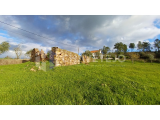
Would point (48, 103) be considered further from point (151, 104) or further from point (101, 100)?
point (151, 104)

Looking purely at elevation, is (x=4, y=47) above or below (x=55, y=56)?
above

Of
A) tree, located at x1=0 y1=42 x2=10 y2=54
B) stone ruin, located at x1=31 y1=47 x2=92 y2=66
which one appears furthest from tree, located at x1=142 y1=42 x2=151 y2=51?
tree, located at x1=0 y1=42 x2=10 y2=54

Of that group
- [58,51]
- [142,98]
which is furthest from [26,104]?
[58,51]

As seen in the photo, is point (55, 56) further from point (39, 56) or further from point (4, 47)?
point (4, 47)

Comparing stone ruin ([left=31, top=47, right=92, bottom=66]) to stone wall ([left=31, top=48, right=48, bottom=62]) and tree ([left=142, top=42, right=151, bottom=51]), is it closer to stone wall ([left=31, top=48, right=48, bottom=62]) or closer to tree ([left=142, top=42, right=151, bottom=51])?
stone wall ([left=31, top=48, right=48, bottom=62])

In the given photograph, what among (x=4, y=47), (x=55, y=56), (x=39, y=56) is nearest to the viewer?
(x=55, y=56)

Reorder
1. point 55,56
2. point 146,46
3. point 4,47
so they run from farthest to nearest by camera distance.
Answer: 1. point 146,46
2. point 4,47
3. point 55,56

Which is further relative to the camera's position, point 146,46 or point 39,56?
point 146,46

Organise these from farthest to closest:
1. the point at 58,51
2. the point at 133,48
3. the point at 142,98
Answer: the point at 133,48 < the point at 58,51 < the point at 142,98

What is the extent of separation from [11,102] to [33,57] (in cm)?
916

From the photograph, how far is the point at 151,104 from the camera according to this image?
5.91 ft

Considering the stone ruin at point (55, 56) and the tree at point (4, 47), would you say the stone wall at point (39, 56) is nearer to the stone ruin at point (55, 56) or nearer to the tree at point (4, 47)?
the stone ruin at point (55, 56)

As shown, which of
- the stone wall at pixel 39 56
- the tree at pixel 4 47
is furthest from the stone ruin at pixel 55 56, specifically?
the tree at pixel 4 47

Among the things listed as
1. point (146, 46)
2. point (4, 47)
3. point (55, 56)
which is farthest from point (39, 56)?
point (146, 46)
